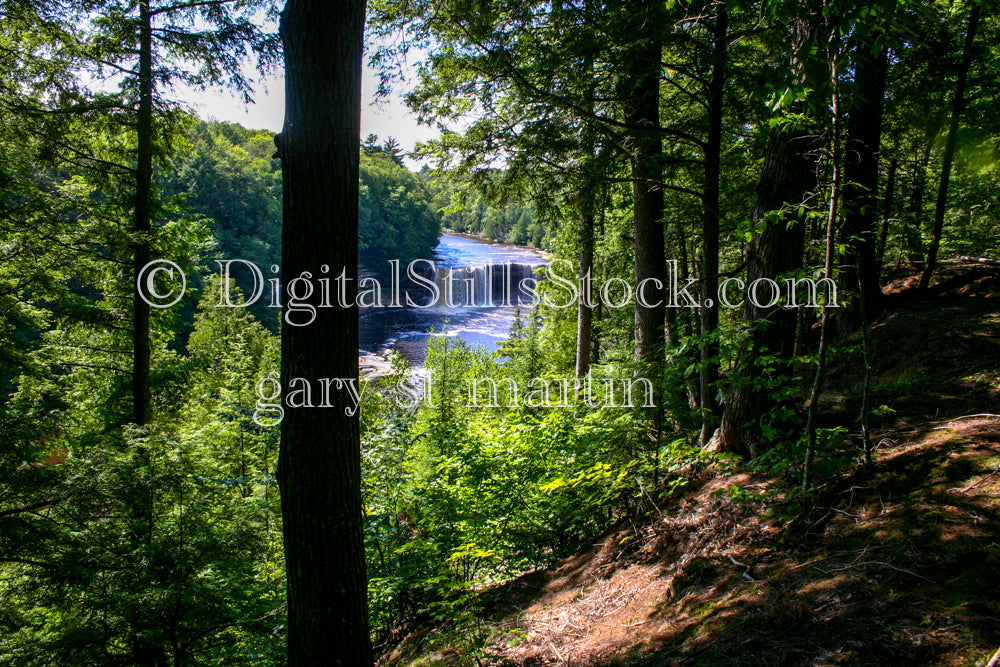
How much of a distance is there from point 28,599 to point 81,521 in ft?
2.01

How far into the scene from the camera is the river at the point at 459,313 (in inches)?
1091

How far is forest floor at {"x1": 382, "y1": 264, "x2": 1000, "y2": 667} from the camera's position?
187 centimetres

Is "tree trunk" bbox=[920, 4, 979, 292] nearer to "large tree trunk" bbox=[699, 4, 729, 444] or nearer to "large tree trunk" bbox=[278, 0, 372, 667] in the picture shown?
"large tree trunk" bbox=[699, 4, 729, 444]

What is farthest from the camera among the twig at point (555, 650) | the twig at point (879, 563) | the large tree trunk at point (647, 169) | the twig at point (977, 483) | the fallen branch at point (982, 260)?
the fallen branch at point (982, 260)

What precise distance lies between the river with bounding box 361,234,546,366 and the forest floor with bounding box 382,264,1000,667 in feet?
58.7

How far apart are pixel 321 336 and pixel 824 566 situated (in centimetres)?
295

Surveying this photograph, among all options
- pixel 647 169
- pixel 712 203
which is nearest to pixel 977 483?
pixel 712 203

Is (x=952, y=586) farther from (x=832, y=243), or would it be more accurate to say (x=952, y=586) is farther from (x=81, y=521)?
(x=81, y=521)

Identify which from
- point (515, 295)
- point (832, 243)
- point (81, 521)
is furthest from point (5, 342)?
point (515, 295)

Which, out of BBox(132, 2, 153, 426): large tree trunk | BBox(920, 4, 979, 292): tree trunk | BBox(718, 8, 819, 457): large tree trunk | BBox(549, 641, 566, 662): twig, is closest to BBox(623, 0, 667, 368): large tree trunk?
BBox(718, 8, 819, 457): large tree trunk

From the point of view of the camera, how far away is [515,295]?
3953cm

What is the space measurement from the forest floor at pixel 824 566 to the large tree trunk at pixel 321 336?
1.02 meters

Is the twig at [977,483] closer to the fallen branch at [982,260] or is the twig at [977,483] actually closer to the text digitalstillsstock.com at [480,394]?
the text digitalstillsstock.com at [480,394]

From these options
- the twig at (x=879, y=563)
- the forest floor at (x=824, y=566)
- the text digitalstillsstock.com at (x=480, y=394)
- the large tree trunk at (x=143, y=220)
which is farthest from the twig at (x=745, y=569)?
the large tree trunk at (x=143, y=220)
